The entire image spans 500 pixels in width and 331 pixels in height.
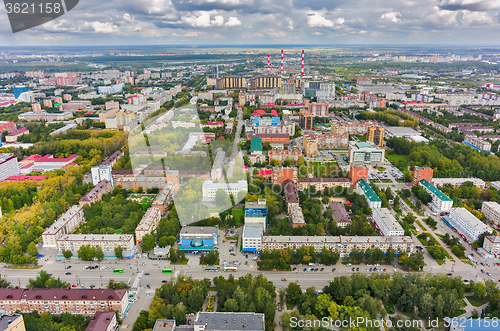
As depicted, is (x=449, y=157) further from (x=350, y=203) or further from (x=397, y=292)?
(x=397, y=292)

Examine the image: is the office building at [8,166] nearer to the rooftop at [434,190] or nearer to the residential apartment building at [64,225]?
the residential apartment building at [64,225]

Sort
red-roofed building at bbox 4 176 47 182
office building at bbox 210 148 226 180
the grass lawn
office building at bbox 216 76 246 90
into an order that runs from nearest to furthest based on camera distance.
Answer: the grass lawn, office building at bbox 210 148 226 180, red-roofed building at bbox 4 176 47 182, office building at bbox 216 76 246 90

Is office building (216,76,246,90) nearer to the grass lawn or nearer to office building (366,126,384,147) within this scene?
office building (366,126,384,147)

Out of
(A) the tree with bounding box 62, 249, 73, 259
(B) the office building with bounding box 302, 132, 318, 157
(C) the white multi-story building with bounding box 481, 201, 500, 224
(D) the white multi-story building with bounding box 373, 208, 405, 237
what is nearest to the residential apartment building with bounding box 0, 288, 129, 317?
(A) the tree with bounding box 62, 249, 73, 259

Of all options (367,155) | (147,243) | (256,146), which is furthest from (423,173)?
(147,243)

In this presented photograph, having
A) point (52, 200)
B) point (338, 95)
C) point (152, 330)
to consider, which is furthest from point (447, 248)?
point (338, 95)

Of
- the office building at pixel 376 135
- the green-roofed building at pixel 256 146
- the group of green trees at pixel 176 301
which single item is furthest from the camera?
the office building at pixel 376 135

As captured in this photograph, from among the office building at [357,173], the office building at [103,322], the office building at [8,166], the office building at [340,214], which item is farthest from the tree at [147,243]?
the office building at [8,166]
